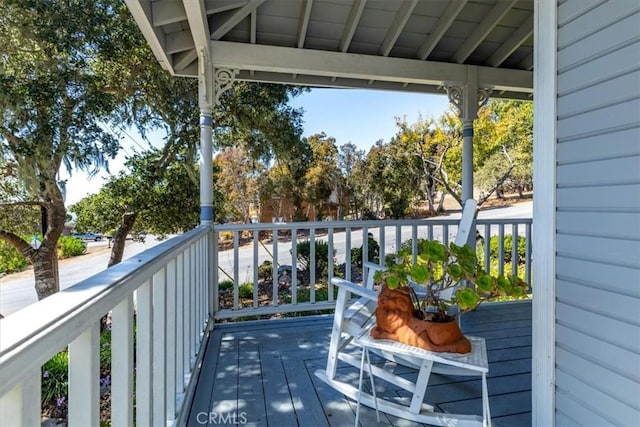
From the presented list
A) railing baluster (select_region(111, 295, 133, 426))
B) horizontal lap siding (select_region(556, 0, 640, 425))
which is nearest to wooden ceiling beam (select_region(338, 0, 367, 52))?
horizontal lap siding (select_region(556, 0, 640, 425))

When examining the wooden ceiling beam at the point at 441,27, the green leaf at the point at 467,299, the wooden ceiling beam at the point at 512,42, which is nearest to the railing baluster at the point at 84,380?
the green leaf at the point at 467,299

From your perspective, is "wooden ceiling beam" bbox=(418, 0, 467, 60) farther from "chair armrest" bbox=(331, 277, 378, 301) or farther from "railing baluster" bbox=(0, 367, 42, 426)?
"railing baluster" bbox=(0, 367, 42, 426)

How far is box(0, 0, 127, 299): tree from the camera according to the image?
4398 millimetres

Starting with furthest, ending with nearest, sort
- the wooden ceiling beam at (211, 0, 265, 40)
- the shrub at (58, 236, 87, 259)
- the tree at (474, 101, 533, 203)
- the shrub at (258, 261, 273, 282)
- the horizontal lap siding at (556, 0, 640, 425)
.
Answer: the tree at (474, 101, 533, 203) < the shrub at (58, 236, 87, 259) < the shrub at (258, 261, 273, 282) < the wooden ceiling beam at (211, 0, 265, 40) < the horizontal lap siding at (556, 0, 640, 425)

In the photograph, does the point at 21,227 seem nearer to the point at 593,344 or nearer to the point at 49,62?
the point at 49,62

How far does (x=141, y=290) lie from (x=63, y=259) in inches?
391

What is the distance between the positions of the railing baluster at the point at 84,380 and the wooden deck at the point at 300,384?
47.2 inches

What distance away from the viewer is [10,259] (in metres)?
6.31

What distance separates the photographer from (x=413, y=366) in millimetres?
2145

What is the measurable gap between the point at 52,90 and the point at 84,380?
531 centimetres

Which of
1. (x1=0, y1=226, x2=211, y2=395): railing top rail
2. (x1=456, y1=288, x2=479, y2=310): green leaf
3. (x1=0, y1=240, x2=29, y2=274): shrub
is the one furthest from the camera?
(x1=0, y1=240, x2=29, y2=274): shrub

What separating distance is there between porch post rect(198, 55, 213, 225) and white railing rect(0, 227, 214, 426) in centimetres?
126

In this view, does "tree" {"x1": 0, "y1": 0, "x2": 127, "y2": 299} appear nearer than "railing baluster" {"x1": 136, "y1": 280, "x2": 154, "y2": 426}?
No

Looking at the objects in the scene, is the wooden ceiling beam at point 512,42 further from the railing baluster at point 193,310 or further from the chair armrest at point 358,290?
the railing baluster at point 193,310
